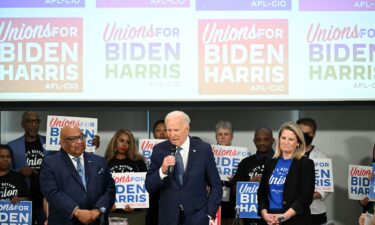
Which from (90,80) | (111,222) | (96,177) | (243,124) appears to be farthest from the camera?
(243,124)

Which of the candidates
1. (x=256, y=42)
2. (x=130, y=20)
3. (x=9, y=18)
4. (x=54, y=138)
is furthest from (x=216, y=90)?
(x=9, y=18)

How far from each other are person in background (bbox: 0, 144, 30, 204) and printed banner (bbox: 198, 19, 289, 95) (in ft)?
6.93

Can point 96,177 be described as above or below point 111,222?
above

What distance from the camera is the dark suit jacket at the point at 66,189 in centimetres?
579

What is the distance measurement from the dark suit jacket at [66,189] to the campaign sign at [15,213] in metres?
1.58

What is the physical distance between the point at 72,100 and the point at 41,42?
28.0 inches

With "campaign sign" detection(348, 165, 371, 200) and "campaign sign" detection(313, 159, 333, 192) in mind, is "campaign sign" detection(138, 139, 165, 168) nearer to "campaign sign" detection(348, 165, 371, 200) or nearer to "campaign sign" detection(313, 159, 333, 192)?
"campaign sign" detection(313, 159, 333, 192)

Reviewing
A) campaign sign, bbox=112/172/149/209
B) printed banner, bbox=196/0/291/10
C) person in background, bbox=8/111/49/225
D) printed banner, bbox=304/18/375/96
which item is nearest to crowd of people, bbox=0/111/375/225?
campaign sign, bbox=112/172/149/209

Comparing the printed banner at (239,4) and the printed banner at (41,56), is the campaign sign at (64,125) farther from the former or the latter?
the printed banner at (239,4)

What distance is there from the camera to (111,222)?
24.6ft

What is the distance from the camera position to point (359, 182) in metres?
7.95

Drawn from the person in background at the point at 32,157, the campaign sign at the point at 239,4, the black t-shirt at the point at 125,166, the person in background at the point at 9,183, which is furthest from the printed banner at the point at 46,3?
the black t-shirt at the point at 125,166

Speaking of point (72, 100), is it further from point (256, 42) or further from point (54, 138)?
point (256, 42)

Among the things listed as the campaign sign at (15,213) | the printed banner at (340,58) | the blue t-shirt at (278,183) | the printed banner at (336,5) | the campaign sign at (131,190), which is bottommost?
the campaign sign at (15,213)
